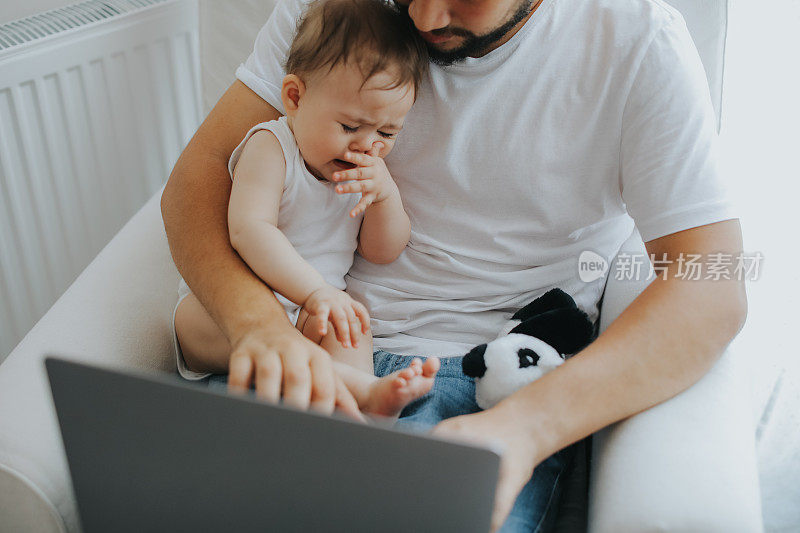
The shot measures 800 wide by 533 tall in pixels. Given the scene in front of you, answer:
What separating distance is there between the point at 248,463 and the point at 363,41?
57 cm

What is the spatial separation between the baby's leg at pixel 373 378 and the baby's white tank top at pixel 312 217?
107mm

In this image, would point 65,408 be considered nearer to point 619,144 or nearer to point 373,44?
point 373,44

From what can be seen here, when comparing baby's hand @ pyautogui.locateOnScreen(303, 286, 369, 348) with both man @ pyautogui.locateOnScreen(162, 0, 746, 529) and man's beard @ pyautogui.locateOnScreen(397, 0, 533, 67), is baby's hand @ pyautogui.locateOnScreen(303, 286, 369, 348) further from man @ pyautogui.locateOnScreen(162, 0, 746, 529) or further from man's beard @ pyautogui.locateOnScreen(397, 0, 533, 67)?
man's beard @ pyautogui.locateOnScreen(397, 0, 533, 67)

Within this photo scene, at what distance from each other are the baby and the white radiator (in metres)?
0.66

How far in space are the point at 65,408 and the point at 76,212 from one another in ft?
3.77

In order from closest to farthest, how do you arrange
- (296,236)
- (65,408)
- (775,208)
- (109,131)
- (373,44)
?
1. (65,408)
2. (373,44)
3. (296,236)
4. (775,208)
5. (109,131)

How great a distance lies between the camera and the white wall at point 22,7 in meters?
1.53

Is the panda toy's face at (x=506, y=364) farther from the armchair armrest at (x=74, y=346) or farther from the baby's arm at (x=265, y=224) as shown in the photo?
the armchair armrest at (x=74, y=346)

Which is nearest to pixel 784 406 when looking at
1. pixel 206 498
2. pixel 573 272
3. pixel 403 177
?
pixel 573 272

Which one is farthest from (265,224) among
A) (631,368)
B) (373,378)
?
(631,368)

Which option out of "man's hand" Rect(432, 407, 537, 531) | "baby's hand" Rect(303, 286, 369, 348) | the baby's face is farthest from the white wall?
"man's hand" Rect(432, 407, 537, 531)

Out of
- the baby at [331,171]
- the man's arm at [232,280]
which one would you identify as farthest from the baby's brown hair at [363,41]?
the man's arm at [232,280]

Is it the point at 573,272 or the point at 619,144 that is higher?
the point at 619,144

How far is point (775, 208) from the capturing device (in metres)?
1.25
